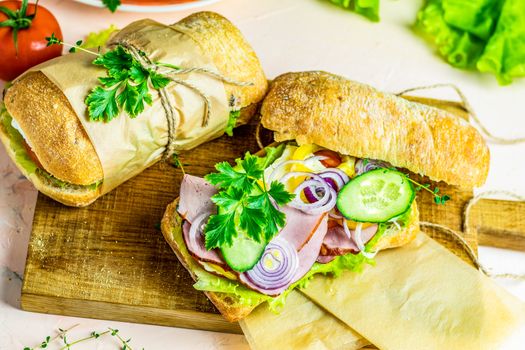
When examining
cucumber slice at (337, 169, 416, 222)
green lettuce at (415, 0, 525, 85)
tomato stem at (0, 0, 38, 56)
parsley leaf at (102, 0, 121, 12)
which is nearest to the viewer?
cucumber slice at (337, 169, 416, 222)

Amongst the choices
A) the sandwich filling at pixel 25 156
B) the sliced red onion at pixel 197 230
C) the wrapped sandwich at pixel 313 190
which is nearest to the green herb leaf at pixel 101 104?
the sandwich filling at pixel 25 156

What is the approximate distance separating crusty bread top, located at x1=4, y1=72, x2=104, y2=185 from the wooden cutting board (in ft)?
1.09

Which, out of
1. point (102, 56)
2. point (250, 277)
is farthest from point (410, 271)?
point (102, 56)

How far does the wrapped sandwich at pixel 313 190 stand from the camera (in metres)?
3.77

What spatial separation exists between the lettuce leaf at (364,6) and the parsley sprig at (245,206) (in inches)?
66.3

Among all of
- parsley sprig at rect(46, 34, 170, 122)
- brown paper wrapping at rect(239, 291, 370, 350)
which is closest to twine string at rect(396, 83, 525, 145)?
brown paper wrapping at rect(239, 291, 370, 350)

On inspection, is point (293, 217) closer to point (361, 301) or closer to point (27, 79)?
point (361, 301)

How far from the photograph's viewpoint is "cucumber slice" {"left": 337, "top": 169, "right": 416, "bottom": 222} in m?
3.91

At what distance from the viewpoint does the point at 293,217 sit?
3900mm

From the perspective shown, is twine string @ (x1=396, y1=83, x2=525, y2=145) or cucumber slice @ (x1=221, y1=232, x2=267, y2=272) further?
twine string @ (x1=396, y1=83, x2=525, y2=145)

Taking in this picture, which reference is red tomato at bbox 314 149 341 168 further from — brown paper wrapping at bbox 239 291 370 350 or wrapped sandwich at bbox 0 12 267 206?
brown paper wrapping at bbox 239 291 370 350

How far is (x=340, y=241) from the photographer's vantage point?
3969mm

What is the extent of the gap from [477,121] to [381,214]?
107 cm

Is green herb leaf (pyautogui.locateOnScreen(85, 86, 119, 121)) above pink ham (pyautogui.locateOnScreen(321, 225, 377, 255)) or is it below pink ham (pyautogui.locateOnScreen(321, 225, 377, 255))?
above
